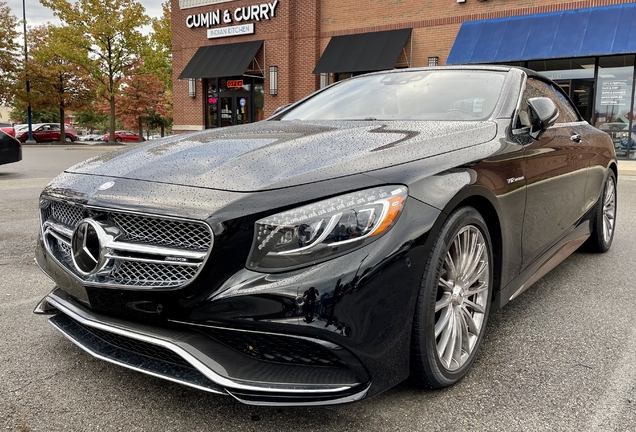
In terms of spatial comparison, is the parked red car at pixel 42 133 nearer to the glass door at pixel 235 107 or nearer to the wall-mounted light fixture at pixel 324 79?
the glass door at pixel 235 107

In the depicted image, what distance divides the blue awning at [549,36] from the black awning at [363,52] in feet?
6.39

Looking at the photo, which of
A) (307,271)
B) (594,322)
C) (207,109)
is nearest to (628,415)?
(594,322)

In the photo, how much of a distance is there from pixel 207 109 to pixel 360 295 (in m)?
23.0

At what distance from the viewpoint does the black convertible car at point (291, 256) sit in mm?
1817

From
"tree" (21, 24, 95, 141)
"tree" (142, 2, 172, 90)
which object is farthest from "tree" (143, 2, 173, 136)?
"tree" (21, 24, 95, 141)

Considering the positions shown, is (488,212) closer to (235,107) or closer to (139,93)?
(235,107)

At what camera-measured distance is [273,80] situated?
21234 millimetres

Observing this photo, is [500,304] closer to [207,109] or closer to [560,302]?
[560,302]

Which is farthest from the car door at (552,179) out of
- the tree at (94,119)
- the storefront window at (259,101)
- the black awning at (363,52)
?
the tree at (94,119)

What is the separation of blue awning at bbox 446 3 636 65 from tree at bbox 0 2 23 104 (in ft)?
97.4

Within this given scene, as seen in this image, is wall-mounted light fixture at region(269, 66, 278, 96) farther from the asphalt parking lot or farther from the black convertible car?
the black convertible car

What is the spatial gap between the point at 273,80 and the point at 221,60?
2492 mm

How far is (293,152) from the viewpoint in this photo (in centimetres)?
230

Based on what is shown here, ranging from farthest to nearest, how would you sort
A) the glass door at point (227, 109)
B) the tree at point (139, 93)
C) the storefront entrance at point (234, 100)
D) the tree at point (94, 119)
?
the tree at point (94, 119) < the tree at point (139, 93) < the glass door at point (227, 109) < the storefront entrance at point (234, 100)
